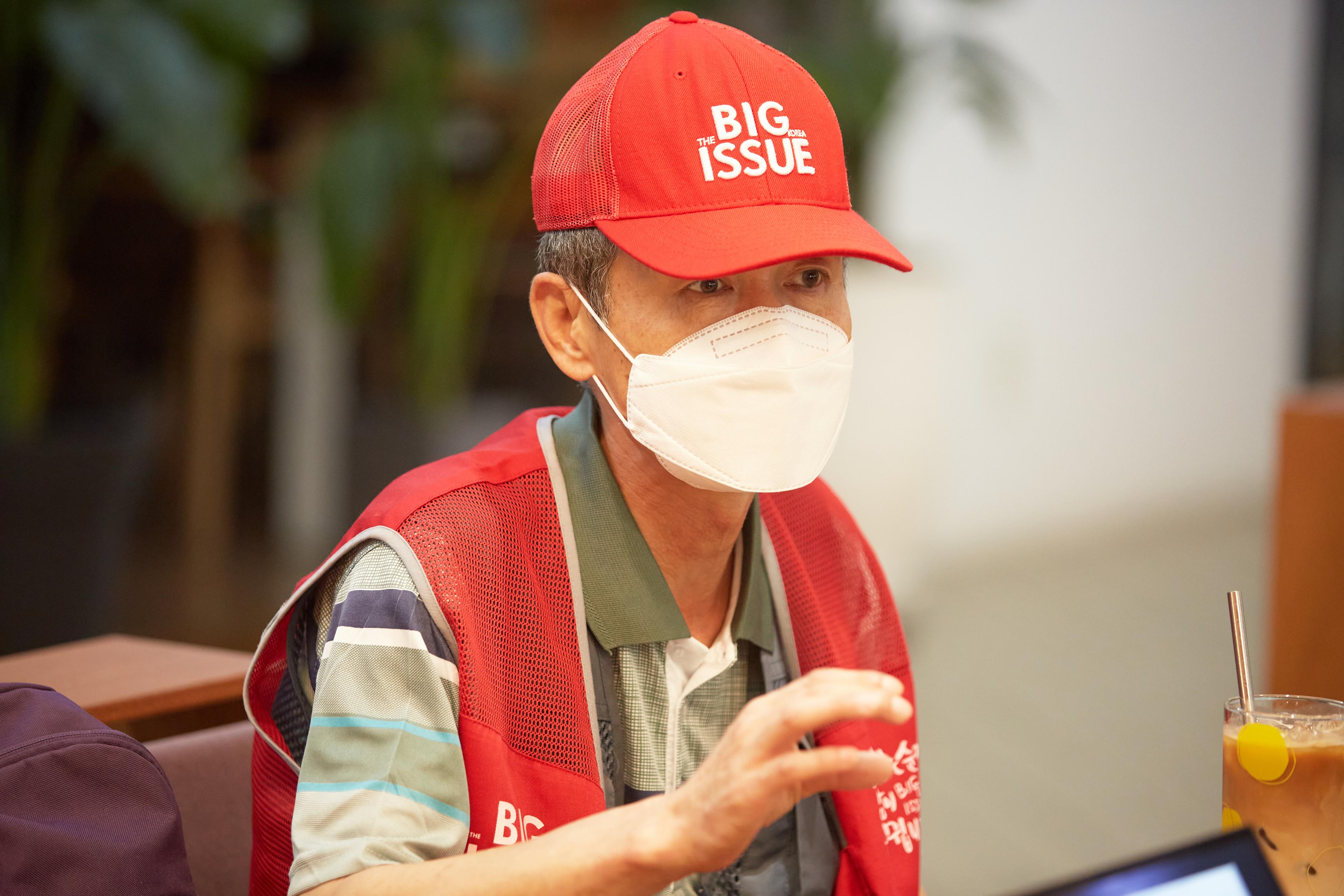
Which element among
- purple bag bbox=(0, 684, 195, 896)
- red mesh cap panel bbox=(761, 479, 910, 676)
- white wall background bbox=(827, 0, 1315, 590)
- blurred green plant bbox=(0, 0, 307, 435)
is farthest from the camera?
white wall background bbox=(827, 0, 1315, 590)

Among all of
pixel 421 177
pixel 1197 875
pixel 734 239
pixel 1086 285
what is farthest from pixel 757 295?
pixel 1086 285

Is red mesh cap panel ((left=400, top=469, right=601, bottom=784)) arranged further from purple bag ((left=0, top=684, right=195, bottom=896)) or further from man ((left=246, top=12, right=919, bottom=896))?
purple bag ((left=0, top=684, right=195, bottom=896))

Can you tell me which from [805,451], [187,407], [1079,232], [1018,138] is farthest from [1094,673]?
[187,407]

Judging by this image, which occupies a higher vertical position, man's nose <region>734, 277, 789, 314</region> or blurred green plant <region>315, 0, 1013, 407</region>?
blurred green plant <region>315, 0, 1013, 407</region>

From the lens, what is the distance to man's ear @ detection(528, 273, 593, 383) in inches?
41.6

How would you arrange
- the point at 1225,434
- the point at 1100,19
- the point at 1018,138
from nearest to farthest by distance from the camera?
the point at 1018,138, the point at 1100,19, the point at 1225,434

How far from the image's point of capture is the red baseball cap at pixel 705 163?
0.93m

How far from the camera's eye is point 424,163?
3.78 meters

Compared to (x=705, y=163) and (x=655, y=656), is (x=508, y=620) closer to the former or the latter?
(x=655, y=656)

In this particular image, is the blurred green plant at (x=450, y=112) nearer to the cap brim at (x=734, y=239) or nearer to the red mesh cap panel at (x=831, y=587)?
the red mesh cap panel at (x=831, y=587)

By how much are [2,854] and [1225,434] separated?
637cm

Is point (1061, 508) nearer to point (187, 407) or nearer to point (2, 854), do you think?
point (187, 407)

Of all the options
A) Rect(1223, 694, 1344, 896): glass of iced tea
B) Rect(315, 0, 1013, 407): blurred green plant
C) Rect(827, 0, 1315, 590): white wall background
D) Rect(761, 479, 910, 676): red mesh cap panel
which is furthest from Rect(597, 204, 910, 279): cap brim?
Rect(827, 0, 1315, 590): white wall background

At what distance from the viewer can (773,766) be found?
681 millimetres
